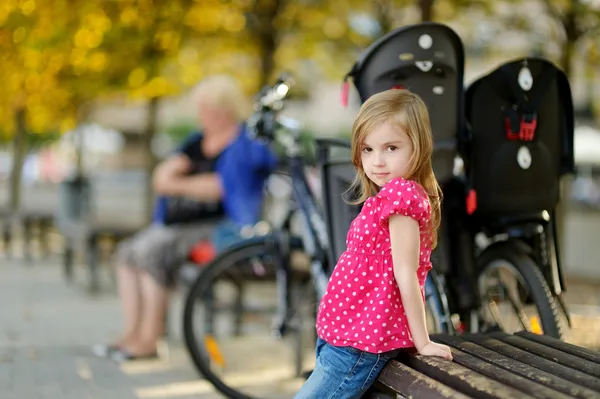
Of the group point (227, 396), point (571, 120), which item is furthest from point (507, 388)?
point (227, 396)

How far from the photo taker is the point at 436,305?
382 centimetres

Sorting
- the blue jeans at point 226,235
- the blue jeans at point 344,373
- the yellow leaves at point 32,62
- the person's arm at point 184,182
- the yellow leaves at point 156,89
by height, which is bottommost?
the blue jeans at point 344,373

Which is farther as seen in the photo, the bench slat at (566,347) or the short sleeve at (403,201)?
the bench slat at (566,347)

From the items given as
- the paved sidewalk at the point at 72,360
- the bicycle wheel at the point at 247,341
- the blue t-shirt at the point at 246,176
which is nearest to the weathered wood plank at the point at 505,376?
the bicycle wheel at the point at 247,341

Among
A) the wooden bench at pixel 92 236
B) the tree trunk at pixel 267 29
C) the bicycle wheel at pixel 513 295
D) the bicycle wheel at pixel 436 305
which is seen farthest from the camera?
the tree trunk at pixel 267 29

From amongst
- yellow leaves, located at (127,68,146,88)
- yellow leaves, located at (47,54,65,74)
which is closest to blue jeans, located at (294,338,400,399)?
yellow leaves, located at (127,68,146,88)

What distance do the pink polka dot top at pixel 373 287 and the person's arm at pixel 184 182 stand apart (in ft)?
10.0

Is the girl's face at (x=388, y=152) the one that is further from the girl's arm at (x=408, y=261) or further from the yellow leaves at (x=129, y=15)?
the yellow leaves at (x=129, y=15)

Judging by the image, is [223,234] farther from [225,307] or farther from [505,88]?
[505,88]

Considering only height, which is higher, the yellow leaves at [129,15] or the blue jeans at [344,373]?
Answer: the yellow leaves at [129,15]

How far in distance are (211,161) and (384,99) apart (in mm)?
3299

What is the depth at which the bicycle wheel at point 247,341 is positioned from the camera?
4.83 meters

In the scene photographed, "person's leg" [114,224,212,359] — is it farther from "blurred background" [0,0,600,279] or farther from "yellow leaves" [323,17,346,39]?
"yellow leaves" [323,17,346,39]

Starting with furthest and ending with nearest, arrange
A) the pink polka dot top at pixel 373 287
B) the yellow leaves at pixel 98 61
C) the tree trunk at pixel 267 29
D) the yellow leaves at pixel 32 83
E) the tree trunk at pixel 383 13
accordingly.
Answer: the yellow leaves at pixel 32 83, the tree trunk at pixel 383 13, the tree trunk at pixel 267 29, the yellow leaves at pixel 98 61, the pink polka dot top at pixel 373 287
